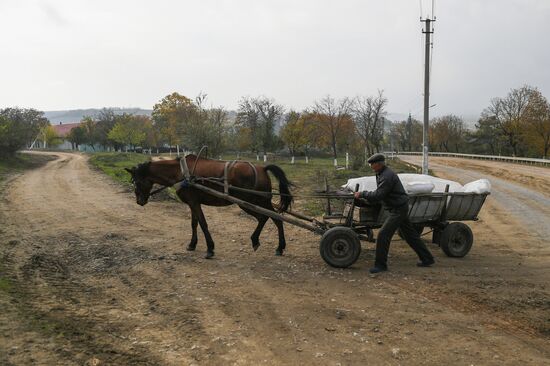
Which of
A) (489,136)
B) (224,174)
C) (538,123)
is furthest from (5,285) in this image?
(489,136)

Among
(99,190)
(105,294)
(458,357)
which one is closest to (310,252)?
(105,294)

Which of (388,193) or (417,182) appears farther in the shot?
(417,182)

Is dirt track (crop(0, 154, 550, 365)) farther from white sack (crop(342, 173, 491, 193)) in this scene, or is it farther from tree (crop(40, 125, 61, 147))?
tree (crop(40, 125, 61, 147))

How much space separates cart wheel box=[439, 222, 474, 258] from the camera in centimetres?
765

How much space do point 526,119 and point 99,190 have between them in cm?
4427

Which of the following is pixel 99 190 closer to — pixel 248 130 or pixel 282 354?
pixel 282 354

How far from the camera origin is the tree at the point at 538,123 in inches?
1716

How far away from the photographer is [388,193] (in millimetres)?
6668

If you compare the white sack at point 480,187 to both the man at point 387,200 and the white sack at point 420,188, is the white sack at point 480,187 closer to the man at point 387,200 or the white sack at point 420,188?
the white sack at point 420,188

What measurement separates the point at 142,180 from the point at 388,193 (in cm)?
465

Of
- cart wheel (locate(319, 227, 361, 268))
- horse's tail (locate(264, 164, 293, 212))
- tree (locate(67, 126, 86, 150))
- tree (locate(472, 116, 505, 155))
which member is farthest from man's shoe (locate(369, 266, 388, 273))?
tree (locate(67, 126, 86, 150))

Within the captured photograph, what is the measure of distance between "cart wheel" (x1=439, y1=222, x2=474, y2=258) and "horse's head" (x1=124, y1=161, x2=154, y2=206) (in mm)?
5463

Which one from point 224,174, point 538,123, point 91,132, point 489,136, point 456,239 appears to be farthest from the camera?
point 91,132

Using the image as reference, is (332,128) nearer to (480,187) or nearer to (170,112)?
(170,112)
